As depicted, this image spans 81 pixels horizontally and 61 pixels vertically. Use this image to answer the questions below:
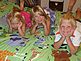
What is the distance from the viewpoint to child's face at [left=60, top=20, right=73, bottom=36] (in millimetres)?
1604

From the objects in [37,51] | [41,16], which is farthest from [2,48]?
[41,16]

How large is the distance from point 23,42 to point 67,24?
380mm

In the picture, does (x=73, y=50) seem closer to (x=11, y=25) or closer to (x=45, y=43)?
(x=45, y=43)

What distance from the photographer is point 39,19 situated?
1841 millimetres

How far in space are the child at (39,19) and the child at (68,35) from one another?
0.22 meters

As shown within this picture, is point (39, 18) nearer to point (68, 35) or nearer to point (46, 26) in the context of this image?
point (46, 26)

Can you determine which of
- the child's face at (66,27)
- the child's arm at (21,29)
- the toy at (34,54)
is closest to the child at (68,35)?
the child's face at (66,27)

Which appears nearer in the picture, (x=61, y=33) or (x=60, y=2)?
(x=61, y=33)

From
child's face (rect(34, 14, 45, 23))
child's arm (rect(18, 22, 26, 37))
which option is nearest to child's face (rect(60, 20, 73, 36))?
child's face (rect(34, 14, 45, 23))

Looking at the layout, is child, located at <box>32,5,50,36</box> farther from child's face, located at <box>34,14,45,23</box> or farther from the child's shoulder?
the child's shoulder

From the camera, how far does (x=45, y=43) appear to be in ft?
5.60

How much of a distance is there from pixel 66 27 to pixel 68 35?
0.07 metres

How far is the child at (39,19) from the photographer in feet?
5.99

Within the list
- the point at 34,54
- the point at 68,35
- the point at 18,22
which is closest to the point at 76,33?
the point at 68,35
